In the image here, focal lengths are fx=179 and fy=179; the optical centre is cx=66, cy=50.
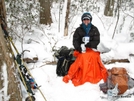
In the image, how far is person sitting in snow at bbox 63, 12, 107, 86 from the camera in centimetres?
414

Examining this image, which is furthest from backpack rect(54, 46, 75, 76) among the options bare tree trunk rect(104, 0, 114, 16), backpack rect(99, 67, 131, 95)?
bare tree trunk rect(104, 0, 114, 16)

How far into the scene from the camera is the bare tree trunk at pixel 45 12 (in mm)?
6864

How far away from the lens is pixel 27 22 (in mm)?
6137

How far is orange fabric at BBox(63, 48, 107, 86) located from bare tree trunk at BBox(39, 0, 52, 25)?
334cm

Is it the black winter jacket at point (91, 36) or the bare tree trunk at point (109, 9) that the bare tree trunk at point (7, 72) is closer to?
the black winter jacket at point (91, 36)

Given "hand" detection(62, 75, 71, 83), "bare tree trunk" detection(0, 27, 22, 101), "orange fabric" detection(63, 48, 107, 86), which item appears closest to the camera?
"bare tree trunk" detection(0, 27, 22, 101)

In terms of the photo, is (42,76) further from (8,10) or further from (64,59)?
(8,10)

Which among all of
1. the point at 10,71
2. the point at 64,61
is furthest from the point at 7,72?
the point at 64,61

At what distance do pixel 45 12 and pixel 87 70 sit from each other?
12.1 ft

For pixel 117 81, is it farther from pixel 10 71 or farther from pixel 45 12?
pixel 45 12

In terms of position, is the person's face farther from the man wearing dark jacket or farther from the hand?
the hand

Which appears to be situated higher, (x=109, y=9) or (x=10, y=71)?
(x=109, y=9)

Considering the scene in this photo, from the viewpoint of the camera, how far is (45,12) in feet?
23.0

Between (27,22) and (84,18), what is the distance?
2.55 meters
